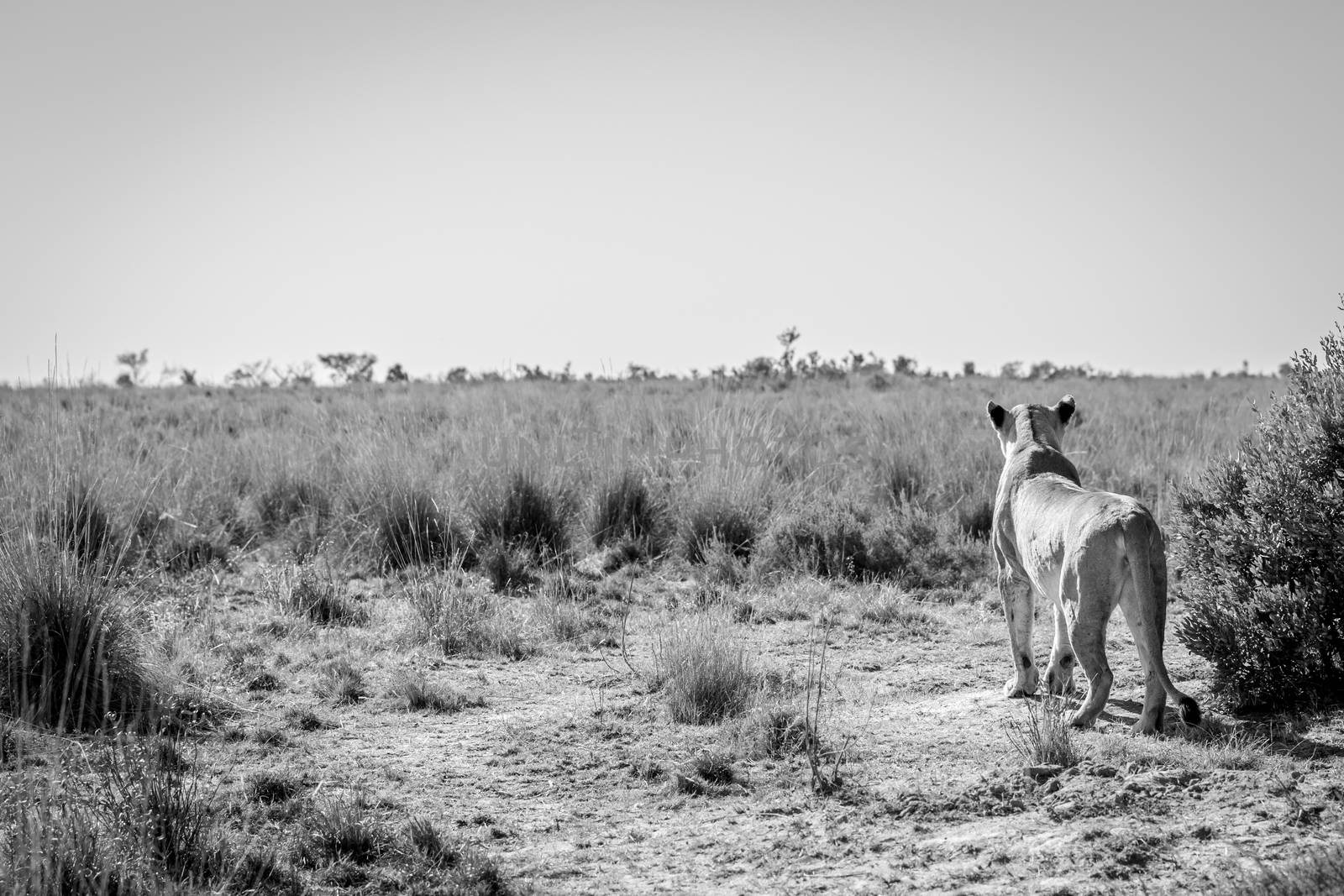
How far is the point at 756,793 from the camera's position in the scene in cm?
508

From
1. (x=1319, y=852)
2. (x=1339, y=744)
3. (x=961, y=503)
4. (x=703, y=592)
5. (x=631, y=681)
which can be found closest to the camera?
(x=1319, y=852)

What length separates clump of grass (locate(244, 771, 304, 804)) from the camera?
16.5 ft

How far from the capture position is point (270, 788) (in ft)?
16.8

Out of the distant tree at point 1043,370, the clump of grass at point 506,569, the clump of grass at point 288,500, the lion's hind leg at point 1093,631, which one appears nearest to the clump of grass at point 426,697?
the clump of grass at point 506,569

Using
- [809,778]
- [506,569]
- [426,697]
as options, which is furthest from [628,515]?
[809,778]

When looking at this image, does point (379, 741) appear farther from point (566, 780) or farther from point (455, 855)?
point (455, 855)

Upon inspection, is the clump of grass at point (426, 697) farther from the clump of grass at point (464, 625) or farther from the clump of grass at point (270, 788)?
the clump of grass at point (270, 788)

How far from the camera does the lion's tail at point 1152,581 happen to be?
496 centimetres

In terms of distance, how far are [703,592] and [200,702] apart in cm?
443

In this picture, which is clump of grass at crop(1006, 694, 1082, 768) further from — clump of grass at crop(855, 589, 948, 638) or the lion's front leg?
clump of grass at crop(855, 589, 948, 638)

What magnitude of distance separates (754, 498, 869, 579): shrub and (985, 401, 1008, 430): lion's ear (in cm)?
308

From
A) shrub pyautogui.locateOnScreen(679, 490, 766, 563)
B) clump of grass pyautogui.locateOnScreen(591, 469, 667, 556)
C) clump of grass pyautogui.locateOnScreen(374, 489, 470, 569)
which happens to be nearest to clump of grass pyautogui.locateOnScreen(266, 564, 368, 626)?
clump of grass pyautogui.locateOnScreen(374, 489, 470, 569)

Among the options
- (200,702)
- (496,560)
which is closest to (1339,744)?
(200,702)

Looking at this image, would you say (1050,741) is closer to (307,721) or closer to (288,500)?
(307,721)
